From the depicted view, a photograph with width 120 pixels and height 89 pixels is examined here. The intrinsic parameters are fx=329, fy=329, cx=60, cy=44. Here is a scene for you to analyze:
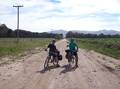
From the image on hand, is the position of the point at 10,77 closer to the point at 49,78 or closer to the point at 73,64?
the point at 49,78

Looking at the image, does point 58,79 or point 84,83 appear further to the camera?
point 58,79

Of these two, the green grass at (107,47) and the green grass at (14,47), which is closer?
the green grass at (107,47)

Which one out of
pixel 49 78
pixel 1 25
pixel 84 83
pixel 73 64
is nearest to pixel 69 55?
pixel 73 64

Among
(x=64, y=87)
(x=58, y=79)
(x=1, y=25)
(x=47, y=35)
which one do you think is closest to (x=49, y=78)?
(x=58, y=79)

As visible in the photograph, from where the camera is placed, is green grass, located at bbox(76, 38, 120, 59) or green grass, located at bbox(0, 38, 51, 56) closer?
green grass, located at bbox(76, 38, 120, 59)

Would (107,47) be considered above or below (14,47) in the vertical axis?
below

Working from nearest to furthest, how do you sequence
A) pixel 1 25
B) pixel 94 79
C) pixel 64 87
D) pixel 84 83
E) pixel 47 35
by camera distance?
pixel 64 87
pixel 84 83
pixel 94 79
pixel 1 25
pixel 47 35

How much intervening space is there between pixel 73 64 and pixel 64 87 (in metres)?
9.29

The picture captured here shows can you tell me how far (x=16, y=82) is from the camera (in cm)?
1396

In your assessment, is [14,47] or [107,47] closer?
[14,47]

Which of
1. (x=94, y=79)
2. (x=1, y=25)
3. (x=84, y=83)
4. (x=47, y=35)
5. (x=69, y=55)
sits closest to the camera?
(x=84, y=83)

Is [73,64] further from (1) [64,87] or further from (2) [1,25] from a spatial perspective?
(2) [1,25]

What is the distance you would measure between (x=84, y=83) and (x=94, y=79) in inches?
50.9

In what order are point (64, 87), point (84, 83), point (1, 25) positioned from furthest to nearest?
point (1, 25) → point (84, 83) → point (64, 87)
